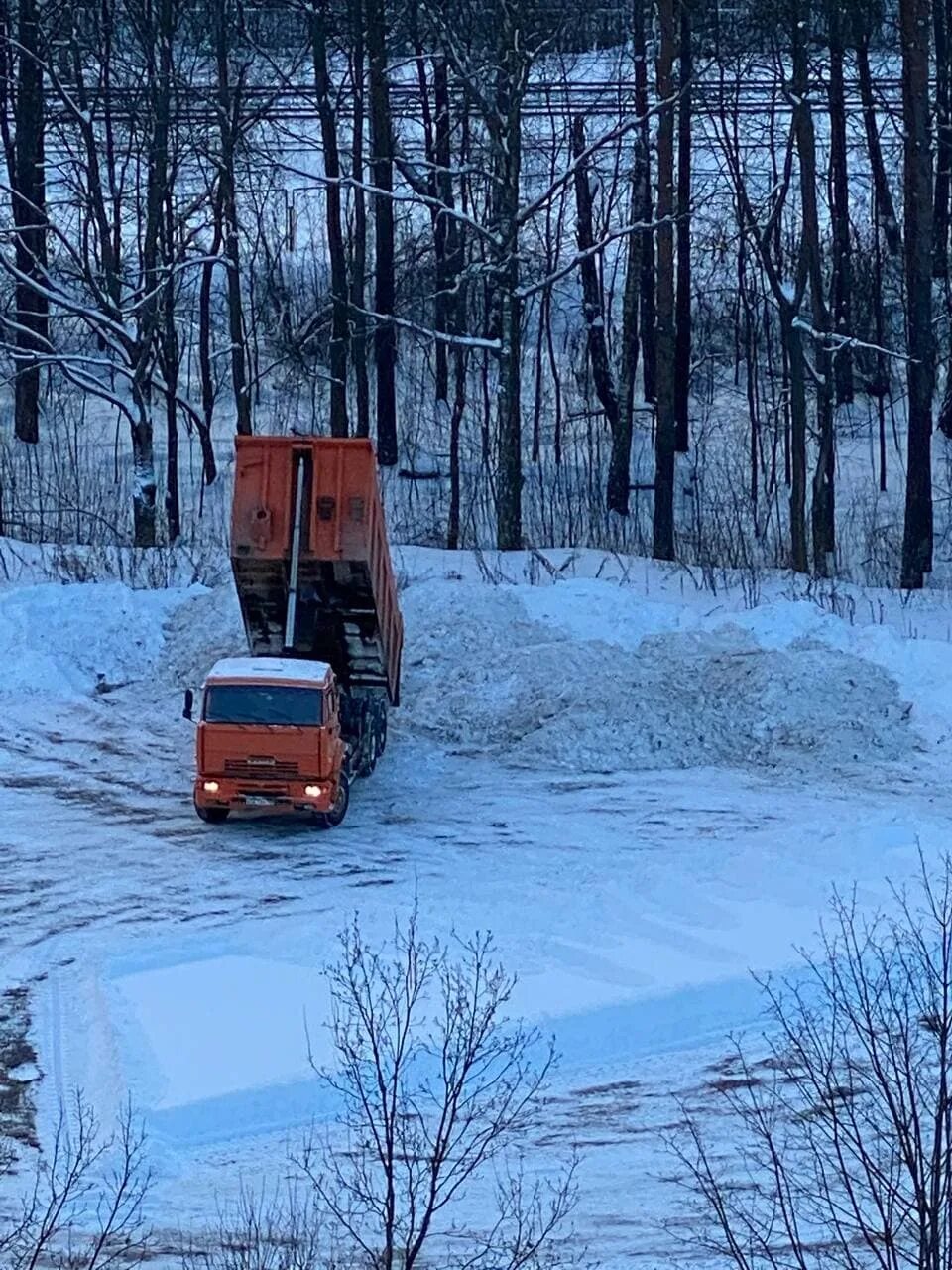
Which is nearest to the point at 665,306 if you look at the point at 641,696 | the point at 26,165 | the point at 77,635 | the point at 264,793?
the point at 641,696

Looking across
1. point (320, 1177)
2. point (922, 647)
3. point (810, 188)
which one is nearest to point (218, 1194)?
point (320, 1177)

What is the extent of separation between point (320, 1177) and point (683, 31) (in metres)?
28.9

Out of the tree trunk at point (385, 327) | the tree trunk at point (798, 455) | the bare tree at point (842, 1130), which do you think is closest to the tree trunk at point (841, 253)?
the tree trunk at point (798, 455)

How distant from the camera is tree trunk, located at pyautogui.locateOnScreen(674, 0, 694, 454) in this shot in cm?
3506

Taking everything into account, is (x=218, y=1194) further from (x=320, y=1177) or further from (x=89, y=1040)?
(x=89, y=1040)

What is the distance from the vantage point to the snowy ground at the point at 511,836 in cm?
1362

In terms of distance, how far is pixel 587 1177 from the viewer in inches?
475

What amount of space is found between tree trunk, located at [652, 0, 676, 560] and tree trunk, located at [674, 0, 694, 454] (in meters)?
2.50

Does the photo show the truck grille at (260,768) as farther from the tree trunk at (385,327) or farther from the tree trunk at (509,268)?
the tree trunk at (385,327)

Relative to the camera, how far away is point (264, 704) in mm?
19359

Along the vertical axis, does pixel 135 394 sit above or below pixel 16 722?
above

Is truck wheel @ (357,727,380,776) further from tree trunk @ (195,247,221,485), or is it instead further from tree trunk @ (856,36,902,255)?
tree trunk @ (856,36,902,255)

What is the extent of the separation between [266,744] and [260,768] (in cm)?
28

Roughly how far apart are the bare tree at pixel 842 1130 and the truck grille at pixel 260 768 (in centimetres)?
622
